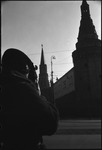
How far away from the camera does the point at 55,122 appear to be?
1.48 metres

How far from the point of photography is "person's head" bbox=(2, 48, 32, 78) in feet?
5.56

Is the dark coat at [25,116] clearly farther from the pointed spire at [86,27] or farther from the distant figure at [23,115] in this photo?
the pointed spire at [86,27]

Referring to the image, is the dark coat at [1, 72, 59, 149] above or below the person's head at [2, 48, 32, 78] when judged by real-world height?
below

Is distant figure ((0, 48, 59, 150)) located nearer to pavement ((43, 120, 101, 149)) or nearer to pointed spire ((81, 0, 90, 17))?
pavement ((43, 120, 101, 149))

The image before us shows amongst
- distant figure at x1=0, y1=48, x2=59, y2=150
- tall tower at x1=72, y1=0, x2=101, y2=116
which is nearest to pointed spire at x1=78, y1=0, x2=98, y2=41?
tall tower at x1=72, y1=0, x2=101, y2=116

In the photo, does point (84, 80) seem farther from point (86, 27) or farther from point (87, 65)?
point (86, 27)

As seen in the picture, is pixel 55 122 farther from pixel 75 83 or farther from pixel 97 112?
pixel 75 83

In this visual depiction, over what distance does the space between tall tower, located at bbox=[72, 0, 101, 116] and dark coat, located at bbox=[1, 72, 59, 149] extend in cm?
3214

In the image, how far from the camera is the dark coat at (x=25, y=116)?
57.0 inches

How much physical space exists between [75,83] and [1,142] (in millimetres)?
36604

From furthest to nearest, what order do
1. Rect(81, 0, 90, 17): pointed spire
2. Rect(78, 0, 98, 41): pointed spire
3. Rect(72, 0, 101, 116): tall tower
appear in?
Rect(81, 0, 90, 17): pointed spire < Rect(78, 0, 98, 41): pointed spire < Rect(72, 0, 101, 116): tall tower

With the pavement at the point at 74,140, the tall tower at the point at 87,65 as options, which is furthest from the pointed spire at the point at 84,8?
the pavement at the point at 74,140

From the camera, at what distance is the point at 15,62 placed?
1707 mm

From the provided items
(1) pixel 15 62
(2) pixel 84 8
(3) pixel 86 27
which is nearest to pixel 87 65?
(3) pixel 86 27
